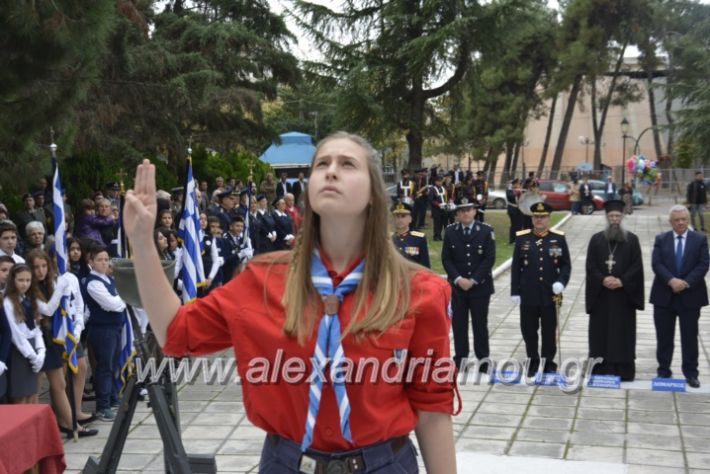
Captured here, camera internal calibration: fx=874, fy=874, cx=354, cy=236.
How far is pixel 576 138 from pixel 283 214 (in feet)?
184

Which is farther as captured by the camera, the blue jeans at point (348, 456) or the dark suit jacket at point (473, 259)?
the dark suit jacket at point (473, 259)

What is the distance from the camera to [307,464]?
8.29ft

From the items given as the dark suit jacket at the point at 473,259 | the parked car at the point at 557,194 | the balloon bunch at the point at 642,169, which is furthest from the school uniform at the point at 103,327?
the balloon bunch at the point at 642,169

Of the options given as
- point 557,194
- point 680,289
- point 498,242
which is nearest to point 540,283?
point 680,289

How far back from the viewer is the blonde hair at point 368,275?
2.49 metres

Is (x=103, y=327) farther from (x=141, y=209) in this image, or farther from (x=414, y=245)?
(x=141, y=209)

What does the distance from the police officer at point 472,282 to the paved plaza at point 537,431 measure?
0.82 metres

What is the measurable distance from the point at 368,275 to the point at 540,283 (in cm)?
767

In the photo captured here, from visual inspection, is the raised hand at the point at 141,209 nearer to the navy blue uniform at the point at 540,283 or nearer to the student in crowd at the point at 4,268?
the student in crowd at the point at 4,268

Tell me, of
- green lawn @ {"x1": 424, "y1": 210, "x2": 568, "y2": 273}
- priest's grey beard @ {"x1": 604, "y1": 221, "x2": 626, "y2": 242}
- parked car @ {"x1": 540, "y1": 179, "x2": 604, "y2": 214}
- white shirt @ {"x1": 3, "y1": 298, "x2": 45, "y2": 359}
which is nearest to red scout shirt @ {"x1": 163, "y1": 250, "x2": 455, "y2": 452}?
white shirt @ {"x1": 3, "y1": 298, "x2": 45, "y2": 359}

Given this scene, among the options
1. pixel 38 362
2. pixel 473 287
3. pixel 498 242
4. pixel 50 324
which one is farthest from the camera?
pixel 498 242

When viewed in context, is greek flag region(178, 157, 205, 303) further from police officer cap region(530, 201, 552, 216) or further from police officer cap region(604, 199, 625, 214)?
police officer cap region(604, 199, 625, 214)

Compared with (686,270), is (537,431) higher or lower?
lower

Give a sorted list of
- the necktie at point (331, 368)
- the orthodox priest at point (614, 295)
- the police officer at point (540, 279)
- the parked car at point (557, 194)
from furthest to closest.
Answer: the parked car at point (557, 194) → the police officer at point (540, 279) → the orthodox priest at point (614, 295) → the necktie at point (331, 368)
